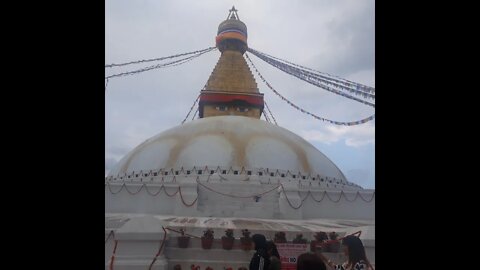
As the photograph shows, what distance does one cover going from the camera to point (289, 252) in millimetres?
5578

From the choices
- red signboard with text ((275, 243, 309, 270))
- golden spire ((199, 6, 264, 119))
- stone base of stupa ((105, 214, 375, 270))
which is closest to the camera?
red signboard with text ((275, 243, 309, 270))

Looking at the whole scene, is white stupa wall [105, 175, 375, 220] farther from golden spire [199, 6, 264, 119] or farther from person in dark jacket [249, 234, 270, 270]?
golden spire [199, 6, 264, 119]

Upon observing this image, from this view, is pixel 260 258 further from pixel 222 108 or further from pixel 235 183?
pixel 222 108

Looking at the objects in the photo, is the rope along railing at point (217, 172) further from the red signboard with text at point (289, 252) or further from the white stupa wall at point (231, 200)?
the red signboard with text at point (289, 252)

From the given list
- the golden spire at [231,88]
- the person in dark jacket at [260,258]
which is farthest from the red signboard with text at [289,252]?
the golden spire at [231,88]

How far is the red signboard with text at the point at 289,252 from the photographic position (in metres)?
5.46

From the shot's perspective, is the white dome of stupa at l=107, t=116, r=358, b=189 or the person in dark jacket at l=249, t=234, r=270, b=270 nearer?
the person in dark jacket at l=249, t=234, r=270, b=270

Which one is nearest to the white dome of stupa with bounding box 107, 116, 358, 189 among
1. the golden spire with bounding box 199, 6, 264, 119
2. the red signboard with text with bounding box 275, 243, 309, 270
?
the golden spire with bounding box 199, 6, 264, 119

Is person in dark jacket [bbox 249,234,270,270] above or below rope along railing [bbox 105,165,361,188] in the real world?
below

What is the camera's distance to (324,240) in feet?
21.4

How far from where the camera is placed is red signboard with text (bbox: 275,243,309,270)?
5459mm
